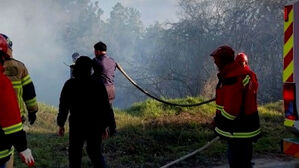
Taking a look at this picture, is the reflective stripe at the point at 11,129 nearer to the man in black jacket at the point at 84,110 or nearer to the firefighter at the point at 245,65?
the man in black jacket at the point at 84,110

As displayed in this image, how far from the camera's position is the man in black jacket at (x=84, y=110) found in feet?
13.8

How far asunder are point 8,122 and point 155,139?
4.41 meters

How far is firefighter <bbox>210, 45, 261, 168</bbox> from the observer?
351 centimetres

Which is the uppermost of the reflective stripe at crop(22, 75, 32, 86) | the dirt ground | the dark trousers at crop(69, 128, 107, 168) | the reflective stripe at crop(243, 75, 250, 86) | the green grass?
the reflective stripe at crop(22, 75, 32, 86)

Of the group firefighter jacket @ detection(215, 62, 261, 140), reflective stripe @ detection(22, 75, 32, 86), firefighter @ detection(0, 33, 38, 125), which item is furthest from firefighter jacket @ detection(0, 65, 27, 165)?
firefighter jacket @ detection(215, 62, 261, 140)

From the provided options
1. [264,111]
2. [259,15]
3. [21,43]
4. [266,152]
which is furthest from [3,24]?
[266,152]

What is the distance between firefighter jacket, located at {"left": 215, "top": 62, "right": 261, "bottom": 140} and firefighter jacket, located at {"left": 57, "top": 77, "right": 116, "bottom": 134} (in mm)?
1393

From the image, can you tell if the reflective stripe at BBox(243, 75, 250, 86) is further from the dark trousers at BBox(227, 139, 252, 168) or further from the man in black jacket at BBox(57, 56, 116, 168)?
the man in black jacket at BBox(57, 56, 116, 168)

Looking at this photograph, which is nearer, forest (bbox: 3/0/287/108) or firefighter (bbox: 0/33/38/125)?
firefighter (bbox: 0/33/38/125)

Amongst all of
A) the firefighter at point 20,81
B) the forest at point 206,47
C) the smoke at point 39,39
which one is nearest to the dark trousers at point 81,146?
the firefighter at point 20,81

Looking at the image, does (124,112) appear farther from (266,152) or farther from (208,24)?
(208,24)

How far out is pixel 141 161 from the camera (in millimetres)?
5695

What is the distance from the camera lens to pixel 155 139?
6738mm

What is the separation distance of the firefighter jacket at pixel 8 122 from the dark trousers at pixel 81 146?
163 cm
